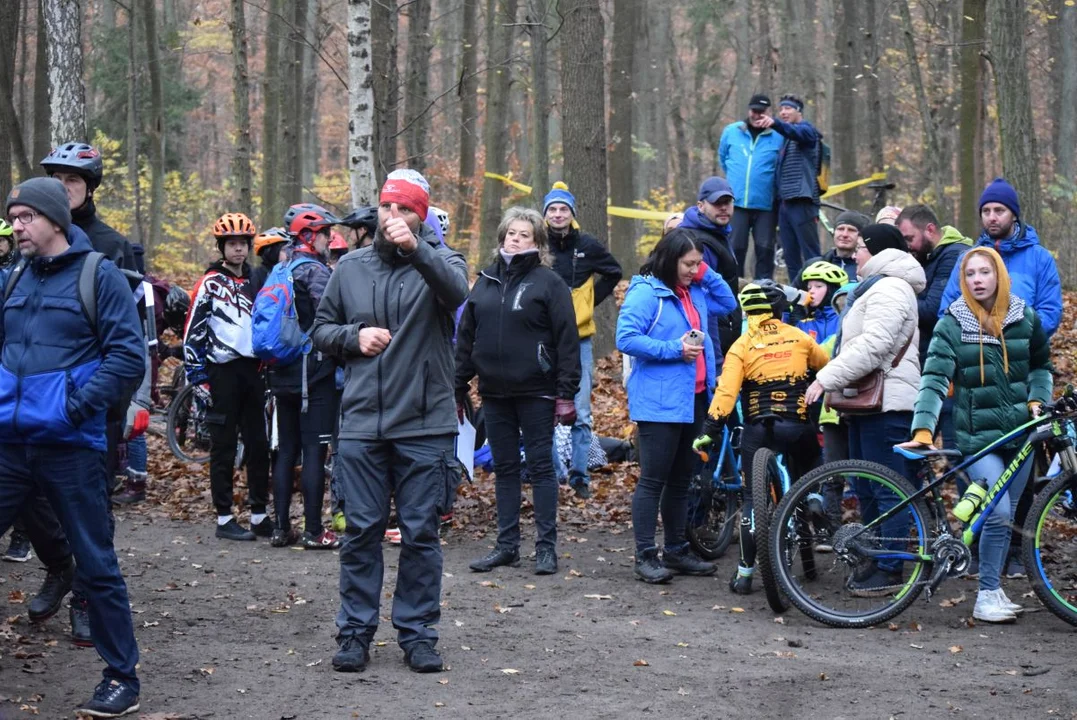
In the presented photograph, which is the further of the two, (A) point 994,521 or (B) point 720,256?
(B) point 720,256

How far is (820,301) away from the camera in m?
9.46

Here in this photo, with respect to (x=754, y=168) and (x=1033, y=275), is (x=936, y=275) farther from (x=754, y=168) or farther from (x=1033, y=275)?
(x=754, y=168)

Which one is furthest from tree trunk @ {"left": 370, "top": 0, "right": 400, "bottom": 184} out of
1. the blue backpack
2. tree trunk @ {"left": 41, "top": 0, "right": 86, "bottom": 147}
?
the blue backpack

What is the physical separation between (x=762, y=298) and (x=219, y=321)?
409 cm

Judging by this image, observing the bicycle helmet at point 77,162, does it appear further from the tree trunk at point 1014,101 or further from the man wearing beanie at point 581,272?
the tree trunk at point 1014,101

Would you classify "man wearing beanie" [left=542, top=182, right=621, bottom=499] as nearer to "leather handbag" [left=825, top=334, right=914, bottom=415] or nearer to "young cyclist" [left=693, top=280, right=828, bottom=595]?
"young cyclist" [left=693, top=280, right=828, bottom=595]

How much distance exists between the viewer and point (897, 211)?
1055 centimetres

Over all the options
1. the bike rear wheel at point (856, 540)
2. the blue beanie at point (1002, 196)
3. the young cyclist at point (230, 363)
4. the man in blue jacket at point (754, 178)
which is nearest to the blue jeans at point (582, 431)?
the young cyclist at point (230, 363)

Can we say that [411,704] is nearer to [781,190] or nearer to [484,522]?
[484,522]

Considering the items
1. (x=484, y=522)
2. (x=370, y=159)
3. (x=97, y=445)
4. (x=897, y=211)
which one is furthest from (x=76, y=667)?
(x=897, y=211)

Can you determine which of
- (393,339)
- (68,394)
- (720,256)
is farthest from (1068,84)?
(68,394)

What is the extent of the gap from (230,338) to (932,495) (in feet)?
16.9

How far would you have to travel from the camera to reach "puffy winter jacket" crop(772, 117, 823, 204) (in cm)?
1338

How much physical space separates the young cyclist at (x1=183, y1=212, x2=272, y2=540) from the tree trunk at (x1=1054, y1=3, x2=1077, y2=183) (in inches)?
877
